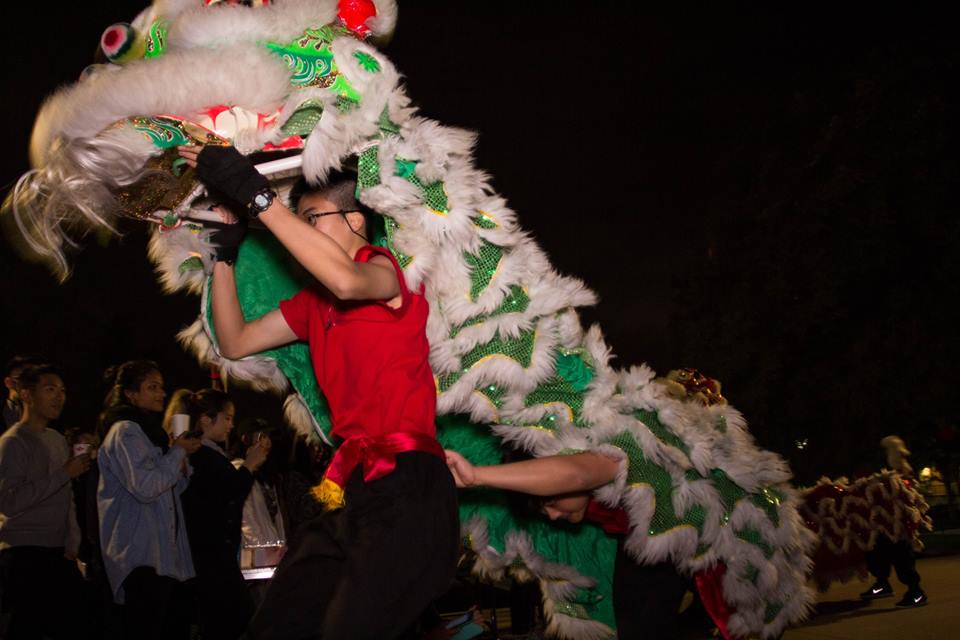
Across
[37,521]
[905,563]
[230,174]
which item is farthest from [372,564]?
[905,563]

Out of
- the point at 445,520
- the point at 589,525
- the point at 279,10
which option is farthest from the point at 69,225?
the point at 589,525

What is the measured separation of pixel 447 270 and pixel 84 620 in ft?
10.6

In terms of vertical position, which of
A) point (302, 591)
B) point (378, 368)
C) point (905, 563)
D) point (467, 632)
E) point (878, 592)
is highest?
point (378, 368)

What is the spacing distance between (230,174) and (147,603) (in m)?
2.93

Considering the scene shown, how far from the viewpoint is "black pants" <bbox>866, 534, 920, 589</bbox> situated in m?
8.41

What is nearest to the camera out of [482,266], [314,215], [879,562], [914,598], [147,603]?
[314,215]

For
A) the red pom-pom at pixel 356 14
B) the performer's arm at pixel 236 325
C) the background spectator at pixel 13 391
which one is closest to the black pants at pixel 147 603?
the background spectator at pixel 13 391

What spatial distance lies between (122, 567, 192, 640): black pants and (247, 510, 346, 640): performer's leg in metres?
2.33

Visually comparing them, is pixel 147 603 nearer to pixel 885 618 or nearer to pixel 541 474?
pixel 541 474

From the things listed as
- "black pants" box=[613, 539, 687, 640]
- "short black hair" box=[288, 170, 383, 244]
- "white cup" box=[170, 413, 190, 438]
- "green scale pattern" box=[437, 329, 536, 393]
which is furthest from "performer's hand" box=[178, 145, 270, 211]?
"white cup" box=[170, 413, 190, 438]

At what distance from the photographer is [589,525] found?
13.1 ft

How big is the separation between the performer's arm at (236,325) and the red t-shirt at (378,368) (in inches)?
19.1

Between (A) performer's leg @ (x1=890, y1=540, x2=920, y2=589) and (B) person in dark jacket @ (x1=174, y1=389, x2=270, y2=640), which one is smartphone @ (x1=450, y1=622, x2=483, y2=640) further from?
(A) performer's leg @ (x1=890, y1=540, x2=920, y2=589)

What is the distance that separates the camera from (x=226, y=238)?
320 centimetres
